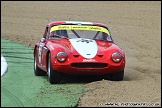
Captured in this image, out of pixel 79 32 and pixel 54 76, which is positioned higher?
pixel 79 32

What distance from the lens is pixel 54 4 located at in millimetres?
32938

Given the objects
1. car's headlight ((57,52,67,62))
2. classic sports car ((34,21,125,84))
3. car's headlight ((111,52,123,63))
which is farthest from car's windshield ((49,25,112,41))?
car's headlight ((57,52,67,62))

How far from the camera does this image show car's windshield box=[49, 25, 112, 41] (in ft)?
36.7

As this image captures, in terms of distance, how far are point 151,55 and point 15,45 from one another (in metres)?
4.65

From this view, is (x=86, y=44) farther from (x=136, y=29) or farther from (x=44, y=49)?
(x=136, y=29)

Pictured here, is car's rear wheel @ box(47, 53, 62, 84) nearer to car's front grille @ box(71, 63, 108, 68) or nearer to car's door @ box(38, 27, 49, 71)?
car's front grille @ box(71, 63, 108, 68)

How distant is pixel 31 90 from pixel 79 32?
264cm

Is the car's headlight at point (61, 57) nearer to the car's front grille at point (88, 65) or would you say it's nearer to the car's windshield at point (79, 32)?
the car's front grille at point (88, 65)

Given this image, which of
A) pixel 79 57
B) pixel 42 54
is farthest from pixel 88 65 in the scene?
pixel 42 54

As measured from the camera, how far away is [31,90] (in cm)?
898

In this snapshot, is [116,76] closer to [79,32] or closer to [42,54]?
[79,32]

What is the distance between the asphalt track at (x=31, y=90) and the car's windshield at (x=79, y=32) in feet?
3.33

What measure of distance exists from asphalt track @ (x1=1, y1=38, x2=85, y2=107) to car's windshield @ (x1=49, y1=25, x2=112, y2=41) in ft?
3.33

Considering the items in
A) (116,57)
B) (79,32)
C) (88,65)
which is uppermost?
(79,32)
